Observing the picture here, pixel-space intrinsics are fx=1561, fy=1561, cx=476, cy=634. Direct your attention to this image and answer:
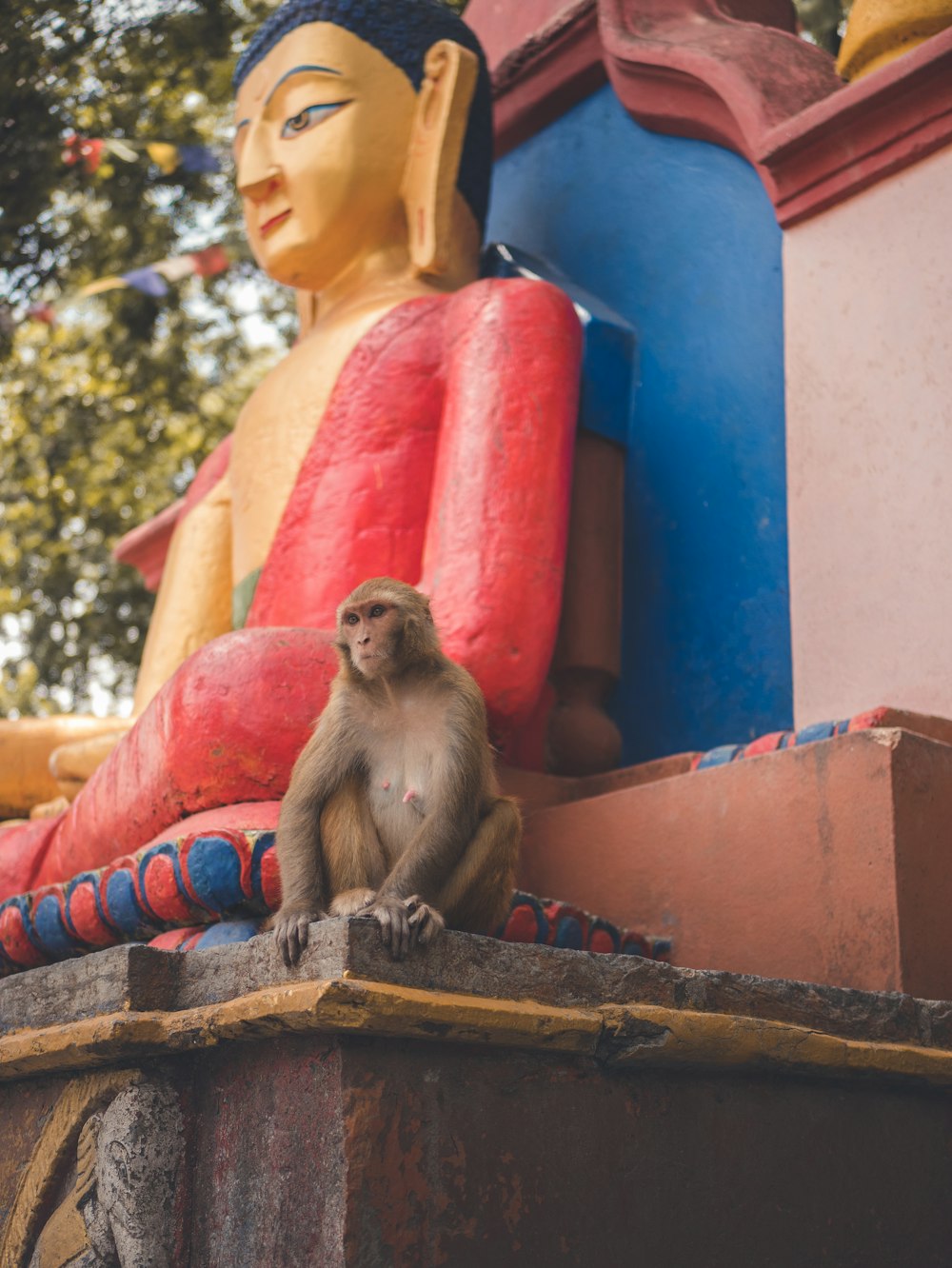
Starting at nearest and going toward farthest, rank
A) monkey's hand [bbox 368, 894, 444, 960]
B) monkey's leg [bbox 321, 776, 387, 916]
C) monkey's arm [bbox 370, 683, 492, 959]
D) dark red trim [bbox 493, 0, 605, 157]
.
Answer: monkey's hand [bbox 368, 894, 444, 960], monkey's arm [bbox 370, 683, 492, 959], monkey's leg [bbox 321, 776, 387, 916], dark red trim [bbox 493, 0, 605, 157]

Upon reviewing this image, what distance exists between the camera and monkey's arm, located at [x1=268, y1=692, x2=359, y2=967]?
3.23 meters

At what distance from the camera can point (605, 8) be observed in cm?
597

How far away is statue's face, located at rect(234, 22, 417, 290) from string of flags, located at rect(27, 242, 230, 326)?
2708 mm

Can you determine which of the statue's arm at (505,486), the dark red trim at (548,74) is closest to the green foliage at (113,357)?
the dark red trim at (548,74)

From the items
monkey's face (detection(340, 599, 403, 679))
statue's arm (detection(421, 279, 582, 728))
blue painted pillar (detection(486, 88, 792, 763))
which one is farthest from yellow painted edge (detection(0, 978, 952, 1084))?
blue painted pillar (detection(486, 88, 792, 763))

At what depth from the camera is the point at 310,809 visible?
11.1ft

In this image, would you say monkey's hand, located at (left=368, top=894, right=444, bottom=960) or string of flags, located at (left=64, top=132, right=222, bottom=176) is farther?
string of flags, located at (left=64, top=132, right=222, bottom=176)

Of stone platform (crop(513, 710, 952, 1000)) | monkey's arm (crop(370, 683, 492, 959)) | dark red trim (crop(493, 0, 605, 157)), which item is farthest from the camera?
dark red trim (crop(493, 0, 605, 157))

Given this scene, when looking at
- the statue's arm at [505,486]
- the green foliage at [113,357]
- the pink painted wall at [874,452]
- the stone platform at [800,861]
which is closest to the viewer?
the stone platform at [800,861]

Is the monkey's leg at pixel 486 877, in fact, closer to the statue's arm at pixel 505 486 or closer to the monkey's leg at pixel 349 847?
the monkey's leg at pixel 349 847

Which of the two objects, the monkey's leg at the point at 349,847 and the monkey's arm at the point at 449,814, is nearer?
the monkey's arm at the point at 449,814

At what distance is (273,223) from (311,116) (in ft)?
1.32

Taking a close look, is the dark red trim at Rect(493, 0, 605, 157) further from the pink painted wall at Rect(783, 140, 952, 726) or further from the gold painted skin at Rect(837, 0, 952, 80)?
the pink painted wall at Rect(783, 140, 952, 726)

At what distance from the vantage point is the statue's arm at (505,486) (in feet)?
15.1
